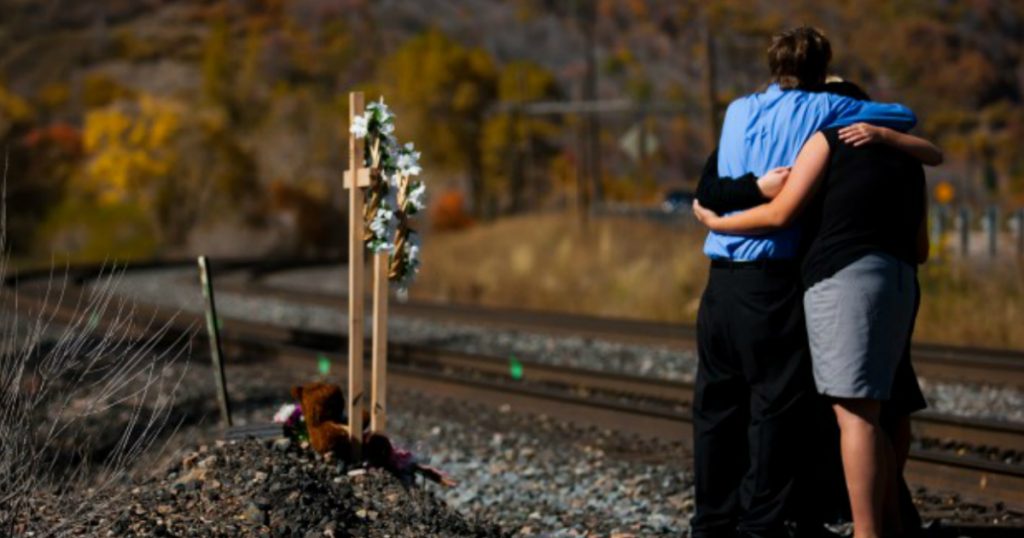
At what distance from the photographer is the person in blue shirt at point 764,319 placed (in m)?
5.70

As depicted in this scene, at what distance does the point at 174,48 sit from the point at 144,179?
72.2 meters

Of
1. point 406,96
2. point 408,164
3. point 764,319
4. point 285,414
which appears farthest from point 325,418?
point 406,96

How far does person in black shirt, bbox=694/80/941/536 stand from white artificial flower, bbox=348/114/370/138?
2.05 meters

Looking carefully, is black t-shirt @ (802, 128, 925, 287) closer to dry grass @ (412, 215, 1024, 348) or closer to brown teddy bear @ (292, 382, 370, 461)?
brown teddy bear @ (292, 382, 370, 461)

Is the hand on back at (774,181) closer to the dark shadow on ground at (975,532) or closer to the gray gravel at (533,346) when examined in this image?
the dark shadow on ground at (975,532)

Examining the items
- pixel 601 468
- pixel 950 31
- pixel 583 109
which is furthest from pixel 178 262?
pixel 950 31

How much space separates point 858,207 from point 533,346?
10780mm

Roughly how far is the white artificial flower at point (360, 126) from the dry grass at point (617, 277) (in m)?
9.95

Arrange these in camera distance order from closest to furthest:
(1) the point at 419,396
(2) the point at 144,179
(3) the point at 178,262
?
(1) the point at 419,396
(3) the point at 178,262
(2) the point at 144,179

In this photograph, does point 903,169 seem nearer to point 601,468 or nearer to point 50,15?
point 601,468

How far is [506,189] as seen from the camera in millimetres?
55594

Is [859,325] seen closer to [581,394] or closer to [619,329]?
[581,394]

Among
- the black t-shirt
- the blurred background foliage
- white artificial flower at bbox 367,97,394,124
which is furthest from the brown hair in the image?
white artificial flower at bbox 367,97,394,124

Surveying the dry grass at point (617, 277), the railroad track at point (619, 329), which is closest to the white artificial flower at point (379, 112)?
the railroad track at point (619, 329)
